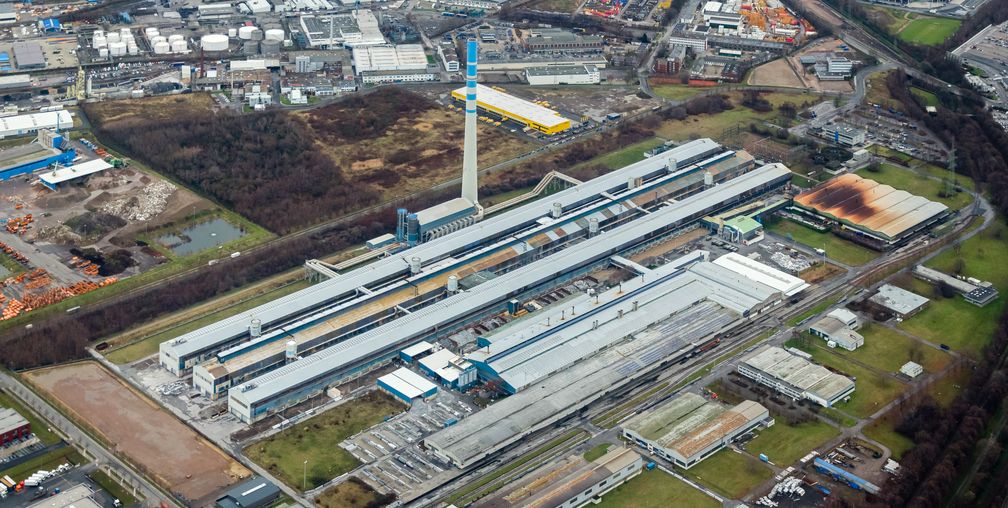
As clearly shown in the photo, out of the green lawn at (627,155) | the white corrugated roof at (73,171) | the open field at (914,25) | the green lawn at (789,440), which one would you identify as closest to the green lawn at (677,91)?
the green lawn at (627,155)

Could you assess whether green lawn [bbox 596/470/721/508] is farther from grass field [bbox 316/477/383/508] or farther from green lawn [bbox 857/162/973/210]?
green lawn [bbox 857/162/973/210]

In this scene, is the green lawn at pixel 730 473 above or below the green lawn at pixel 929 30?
below

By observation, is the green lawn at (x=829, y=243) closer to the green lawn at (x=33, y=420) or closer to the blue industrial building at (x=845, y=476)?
the blue industrial building at (x=845, y=476)

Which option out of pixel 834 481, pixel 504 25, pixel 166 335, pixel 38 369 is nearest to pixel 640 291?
pixel 834 481

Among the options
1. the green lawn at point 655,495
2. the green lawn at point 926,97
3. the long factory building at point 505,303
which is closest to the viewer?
the green lawn at point 655,495

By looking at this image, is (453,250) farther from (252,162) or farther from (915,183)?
(915,183)

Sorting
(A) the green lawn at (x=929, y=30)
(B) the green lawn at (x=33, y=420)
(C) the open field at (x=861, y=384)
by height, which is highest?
(A) the green lawn at (x=929, y=30)

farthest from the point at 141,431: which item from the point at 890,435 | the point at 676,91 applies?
the point at 676,91
